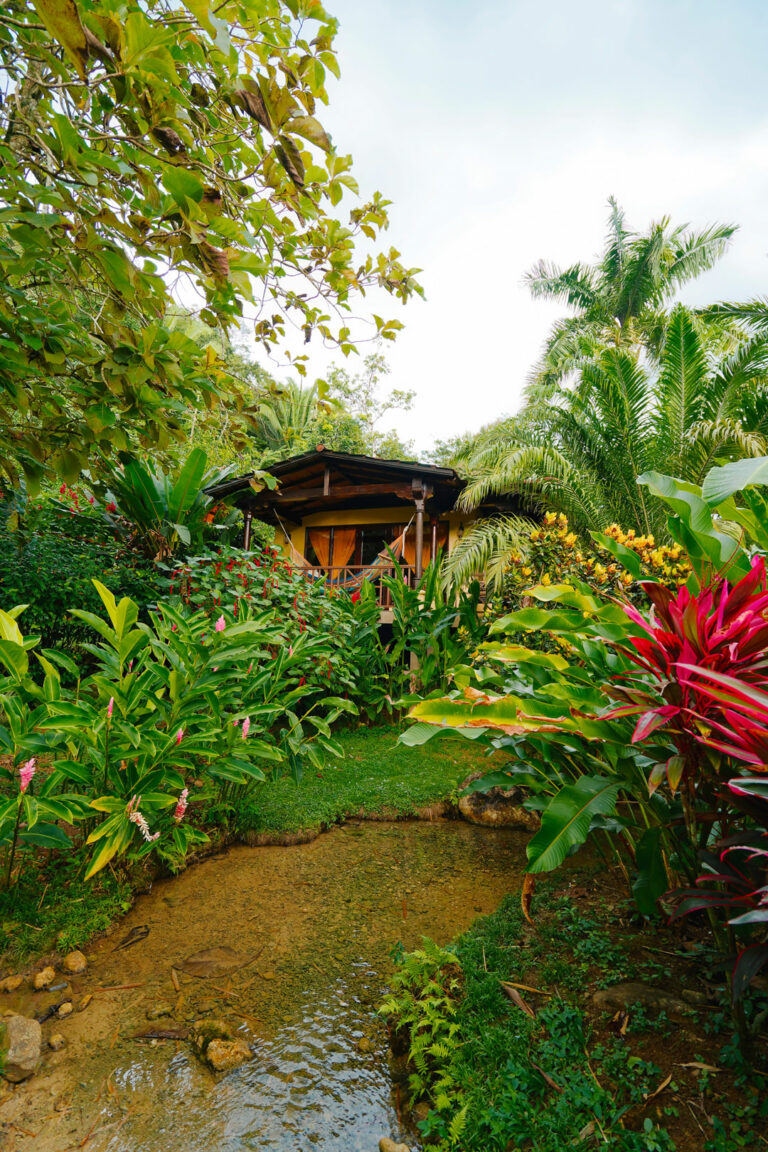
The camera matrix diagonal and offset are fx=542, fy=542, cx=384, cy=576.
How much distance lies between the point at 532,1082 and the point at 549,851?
66cm

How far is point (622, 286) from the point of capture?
1612cm

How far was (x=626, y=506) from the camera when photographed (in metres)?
9.39

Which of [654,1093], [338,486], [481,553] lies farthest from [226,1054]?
[338,486]

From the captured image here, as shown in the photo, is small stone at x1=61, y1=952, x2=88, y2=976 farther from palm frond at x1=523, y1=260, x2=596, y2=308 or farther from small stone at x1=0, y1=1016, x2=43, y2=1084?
palm frond at x1=523, y1=260, x2=596, y2=308

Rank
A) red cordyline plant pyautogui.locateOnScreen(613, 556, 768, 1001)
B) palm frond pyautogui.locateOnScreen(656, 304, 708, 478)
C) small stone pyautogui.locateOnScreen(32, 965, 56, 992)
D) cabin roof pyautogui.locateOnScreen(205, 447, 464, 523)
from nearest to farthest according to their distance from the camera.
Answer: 1. red cordyline plant pyautogui.locateOnScreen(613, 556, 768, 1001)
2. small stone pyautogui.locateOnScreen(32, 965, 56, 992)
3. palm frond pyautogui.locateOnScreen(656, 304, 708, 478)
4. cabin roof pyautogui.locateOnScreen(205, 447, 464, 523)

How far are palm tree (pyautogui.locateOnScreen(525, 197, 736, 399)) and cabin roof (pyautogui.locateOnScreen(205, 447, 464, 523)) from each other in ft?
19.0

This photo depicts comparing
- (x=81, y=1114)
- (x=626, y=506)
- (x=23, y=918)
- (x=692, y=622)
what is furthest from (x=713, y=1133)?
(x=626, y=506)

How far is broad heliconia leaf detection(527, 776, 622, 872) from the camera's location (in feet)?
5.21

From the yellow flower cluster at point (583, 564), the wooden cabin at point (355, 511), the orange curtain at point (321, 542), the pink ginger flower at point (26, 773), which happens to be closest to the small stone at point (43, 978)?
the pink ginger flower at point (26, 773)

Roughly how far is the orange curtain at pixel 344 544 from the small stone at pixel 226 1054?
11.1m

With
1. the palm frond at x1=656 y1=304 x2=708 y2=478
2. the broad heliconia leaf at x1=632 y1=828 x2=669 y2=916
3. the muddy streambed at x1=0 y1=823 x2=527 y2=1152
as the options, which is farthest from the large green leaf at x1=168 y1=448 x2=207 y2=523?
the palm frond at x1=656 y1=304 x2=708 y2=478

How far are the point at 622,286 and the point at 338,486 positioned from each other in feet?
37.5

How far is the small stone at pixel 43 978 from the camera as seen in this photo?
2164 mm

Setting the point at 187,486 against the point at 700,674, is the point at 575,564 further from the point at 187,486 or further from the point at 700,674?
the point at 187,486
